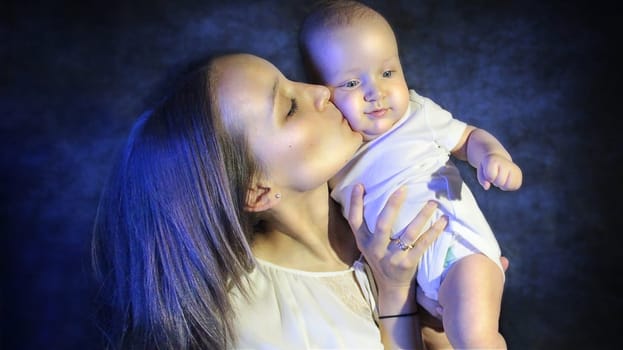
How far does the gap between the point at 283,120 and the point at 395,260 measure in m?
0.31

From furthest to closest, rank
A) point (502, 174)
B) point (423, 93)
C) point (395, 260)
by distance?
point (423, 93) → point (395, 260) → point (502, 174)

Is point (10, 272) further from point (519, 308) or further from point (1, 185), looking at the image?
point (519, 308)

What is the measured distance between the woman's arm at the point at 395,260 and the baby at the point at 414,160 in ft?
0.06

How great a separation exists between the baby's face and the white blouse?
0.29m

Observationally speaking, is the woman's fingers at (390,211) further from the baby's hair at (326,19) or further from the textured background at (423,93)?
the textured background at (423,93)

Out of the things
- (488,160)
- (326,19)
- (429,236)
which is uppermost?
(326,19)

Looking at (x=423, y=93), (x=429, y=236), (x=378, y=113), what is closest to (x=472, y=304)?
(x=429, y=236)

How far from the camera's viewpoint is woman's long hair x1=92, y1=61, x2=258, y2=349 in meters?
0.92

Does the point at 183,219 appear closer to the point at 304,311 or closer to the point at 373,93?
the point at 304,311

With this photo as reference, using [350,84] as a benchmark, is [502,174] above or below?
below

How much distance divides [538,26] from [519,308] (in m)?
0.76

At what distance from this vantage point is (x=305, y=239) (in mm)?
1054

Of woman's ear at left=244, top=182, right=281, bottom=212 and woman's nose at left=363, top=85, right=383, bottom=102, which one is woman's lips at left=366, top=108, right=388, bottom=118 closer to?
woman's nose at left=363, top=85, right=383, bottom=102

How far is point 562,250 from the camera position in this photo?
1.57 metres
